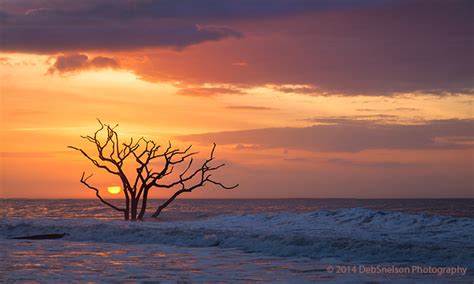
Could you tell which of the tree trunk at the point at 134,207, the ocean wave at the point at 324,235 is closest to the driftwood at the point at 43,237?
the ocean wave at the point at 324,235

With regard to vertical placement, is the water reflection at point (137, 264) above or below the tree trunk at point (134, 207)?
below

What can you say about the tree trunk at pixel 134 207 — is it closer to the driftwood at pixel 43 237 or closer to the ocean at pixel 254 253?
the ocean at pixel 254 253

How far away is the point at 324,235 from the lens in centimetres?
1964

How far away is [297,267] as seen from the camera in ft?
46.3

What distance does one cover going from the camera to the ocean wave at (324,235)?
52.4 feet

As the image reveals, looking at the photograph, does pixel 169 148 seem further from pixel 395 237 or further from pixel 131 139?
pixel 395 237

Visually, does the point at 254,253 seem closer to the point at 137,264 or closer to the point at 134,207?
the point at 137,264

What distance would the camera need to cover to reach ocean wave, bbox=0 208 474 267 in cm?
1598

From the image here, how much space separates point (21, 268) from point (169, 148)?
15534 mm

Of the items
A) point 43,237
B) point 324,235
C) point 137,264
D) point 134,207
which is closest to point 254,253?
point 324,235

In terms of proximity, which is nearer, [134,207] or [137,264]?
[137,264]

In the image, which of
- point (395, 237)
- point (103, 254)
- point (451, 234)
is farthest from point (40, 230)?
point (451, 234)

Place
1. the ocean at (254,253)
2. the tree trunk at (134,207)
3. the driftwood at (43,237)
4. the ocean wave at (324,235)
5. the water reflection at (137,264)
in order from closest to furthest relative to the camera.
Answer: the water reflection at (137,264) → the ocean at (254,253) → the ocean wave at (324,235) → the driftwood at (43,237) → the tree trunk at (134,207)

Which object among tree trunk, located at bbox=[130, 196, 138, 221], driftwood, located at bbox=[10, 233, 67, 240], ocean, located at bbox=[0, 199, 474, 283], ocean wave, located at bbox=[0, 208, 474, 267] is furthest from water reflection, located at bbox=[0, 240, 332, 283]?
tree trunk, located at bbox=[130, 196, 138, 221]
